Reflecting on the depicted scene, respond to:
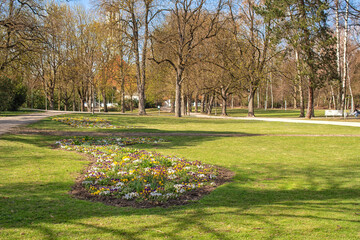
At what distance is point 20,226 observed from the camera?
4.61 m

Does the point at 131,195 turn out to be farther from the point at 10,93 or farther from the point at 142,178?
the point at 10,93

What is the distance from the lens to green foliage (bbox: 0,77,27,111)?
25.1 m

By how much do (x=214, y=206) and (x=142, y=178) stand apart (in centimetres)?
231

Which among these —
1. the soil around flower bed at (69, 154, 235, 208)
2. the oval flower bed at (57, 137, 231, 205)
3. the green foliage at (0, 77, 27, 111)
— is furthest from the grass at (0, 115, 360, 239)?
the green foliage at (0, 77, 27, 111)

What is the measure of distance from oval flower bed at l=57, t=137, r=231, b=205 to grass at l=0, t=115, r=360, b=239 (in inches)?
22.2

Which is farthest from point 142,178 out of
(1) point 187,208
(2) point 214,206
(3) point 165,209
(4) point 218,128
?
(4) point 218,128

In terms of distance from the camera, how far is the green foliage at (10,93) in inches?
989

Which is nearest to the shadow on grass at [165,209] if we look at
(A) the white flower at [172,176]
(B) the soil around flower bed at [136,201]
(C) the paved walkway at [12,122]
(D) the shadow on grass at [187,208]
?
(D) the shadow on grass at [187,208]

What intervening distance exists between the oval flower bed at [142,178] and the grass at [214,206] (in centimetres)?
56

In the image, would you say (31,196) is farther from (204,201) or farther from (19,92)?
(19,92)

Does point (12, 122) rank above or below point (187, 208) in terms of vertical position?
above

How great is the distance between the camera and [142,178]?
759cm

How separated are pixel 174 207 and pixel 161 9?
32142 mm

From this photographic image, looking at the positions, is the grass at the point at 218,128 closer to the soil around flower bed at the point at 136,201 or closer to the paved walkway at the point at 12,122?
the paved walkway at the point at 12,122
